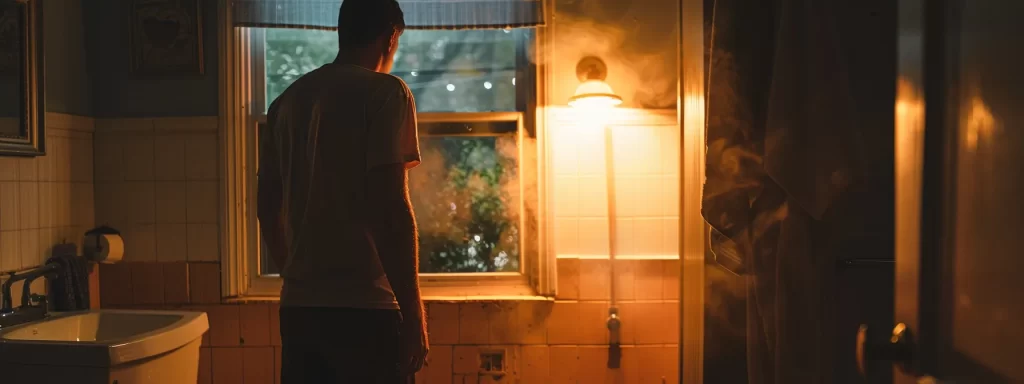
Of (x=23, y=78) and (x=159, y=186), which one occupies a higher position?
(x=23, y=78)

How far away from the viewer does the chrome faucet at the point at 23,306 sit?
197 centimetres

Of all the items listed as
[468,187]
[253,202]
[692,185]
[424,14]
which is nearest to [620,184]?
[468,187]

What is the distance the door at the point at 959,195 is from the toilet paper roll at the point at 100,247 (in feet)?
7.77

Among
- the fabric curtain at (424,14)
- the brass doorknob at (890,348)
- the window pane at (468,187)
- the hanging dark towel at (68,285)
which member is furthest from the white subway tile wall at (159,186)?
the brass doorknob at (890,348)

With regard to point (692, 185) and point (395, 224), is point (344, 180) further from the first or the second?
point (692, 185)

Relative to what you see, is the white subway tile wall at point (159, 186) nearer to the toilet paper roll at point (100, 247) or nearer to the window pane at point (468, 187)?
the toilet paper roll at point (100, 247)

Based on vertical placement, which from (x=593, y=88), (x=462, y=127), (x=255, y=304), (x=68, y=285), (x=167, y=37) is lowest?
(x=255, y=304)

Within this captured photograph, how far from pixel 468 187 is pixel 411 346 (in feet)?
3.96

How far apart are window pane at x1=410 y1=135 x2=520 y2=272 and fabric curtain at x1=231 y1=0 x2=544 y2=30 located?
0.41 m

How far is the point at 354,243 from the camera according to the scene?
1.47m

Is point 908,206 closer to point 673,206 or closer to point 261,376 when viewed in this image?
point 673,206

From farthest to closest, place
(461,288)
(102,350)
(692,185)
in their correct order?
(461,288)
(692,185)
(102,350)

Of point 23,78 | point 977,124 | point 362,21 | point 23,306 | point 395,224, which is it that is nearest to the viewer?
point 977,124

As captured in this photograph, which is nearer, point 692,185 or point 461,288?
point 692,185
